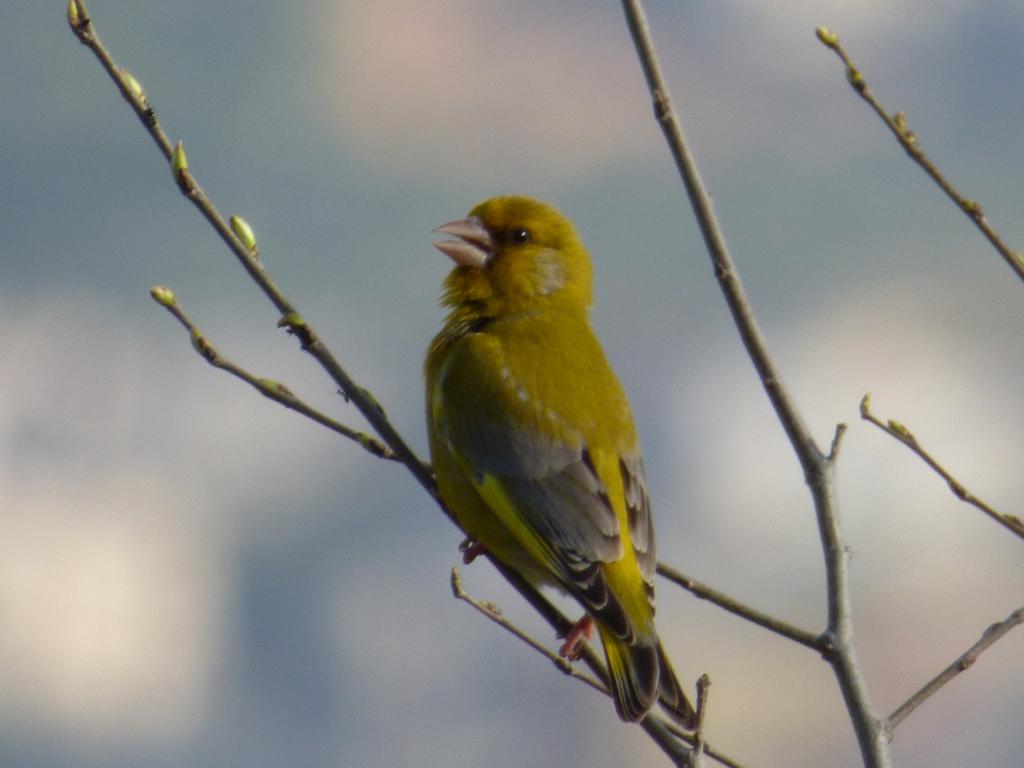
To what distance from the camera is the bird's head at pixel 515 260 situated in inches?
178

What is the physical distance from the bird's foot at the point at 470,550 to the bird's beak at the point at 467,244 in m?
1.10

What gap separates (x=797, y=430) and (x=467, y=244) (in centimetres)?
223

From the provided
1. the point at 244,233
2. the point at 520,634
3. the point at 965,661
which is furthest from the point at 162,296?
the point at 965,661

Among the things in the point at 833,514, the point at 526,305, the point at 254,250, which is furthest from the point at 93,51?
the point at 526,305

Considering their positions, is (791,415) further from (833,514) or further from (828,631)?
(828,631)

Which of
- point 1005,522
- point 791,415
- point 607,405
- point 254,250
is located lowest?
point 1005,522

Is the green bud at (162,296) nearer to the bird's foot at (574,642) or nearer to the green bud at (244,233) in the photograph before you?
the green bud at (244,233)

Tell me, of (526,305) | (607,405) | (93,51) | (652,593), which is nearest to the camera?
(93,51)

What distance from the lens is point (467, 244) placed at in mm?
4586

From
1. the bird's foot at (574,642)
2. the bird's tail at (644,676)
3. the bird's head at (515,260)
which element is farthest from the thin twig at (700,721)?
the bird's head at (515,260)

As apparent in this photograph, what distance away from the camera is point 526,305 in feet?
14.8

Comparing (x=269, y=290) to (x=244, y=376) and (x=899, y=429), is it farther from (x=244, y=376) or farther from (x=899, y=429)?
(x=899, y=429)

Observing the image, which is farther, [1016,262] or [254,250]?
[254,250]

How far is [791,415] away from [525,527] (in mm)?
1351
